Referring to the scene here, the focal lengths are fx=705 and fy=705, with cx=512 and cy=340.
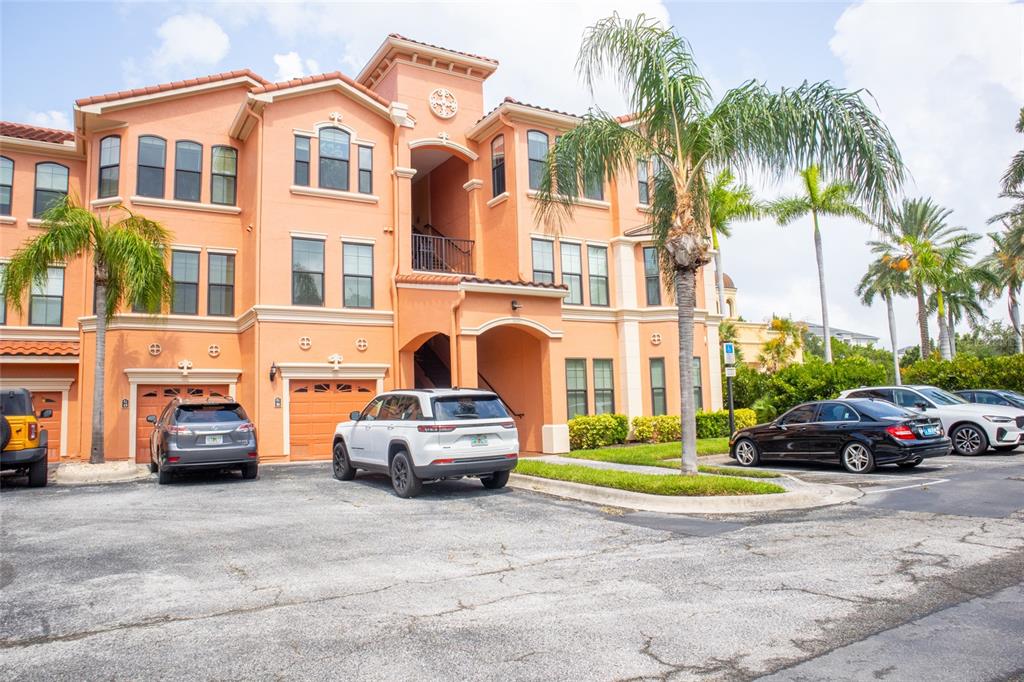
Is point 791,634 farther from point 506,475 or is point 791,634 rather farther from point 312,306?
point 312,306

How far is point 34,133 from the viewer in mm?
21812

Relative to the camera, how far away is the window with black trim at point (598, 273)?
894 inches

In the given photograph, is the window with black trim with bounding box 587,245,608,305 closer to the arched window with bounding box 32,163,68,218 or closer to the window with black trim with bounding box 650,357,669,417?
the window with black trim with bounding box 650,357,669,417

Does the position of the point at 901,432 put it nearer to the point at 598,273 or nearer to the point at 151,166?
the point at 598,273

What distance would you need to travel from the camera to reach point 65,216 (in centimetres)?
1494

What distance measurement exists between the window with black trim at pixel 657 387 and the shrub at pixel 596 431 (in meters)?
2.11

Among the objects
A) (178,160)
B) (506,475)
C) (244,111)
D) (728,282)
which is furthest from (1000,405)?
(728,282)

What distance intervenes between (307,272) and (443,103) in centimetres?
753

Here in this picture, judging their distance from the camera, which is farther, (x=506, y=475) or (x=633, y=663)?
(x=506, y=475)

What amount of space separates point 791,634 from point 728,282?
57264mm

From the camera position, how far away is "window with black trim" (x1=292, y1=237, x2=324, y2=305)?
1914 centimetres

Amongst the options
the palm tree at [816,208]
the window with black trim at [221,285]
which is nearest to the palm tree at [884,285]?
the palm tree at [816,208]

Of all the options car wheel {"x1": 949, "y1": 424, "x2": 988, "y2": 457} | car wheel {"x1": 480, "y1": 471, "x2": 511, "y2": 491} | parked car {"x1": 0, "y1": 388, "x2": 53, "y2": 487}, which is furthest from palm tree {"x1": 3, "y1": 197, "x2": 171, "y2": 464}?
car wheel {"x1": 949, "y1": 424, "x2": 988, "y2": 457}

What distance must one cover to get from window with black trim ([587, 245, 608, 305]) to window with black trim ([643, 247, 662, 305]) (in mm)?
1368
